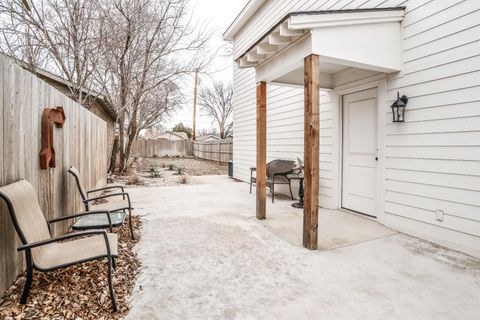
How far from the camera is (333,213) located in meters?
4.67

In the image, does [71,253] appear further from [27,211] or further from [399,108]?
[399,108]

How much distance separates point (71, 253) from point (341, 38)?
3585mm

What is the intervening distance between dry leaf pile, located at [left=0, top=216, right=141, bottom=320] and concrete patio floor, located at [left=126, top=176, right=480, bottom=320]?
0.14 metres

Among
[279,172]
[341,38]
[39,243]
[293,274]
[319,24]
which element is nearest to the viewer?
[39,243]

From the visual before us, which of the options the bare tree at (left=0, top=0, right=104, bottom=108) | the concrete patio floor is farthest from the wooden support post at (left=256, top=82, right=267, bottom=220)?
the bare tree at (left=0, top=0, right=104, bottom=108)

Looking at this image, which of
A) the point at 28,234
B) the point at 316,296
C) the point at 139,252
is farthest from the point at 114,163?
the point at 316,296

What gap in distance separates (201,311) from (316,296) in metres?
0.94

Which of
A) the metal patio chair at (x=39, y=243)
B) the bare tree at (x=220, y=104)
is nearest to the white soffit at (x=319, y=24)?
the metal patio chair at (x=39, y=243)

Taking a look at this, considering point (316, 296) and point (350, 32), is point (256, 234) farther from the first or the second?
point (350, 32)

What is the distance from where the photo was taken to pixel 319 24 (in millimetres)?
3049

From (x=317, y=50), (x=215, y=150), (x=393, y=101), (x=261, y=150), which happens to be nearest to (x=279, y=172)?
(x=261, y=150)

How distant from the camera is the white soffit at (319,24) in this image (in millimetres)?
3008

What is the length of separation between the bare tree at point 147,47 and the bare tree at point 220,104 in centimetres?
2146

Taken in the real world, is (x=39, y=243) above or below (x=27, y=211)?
below
